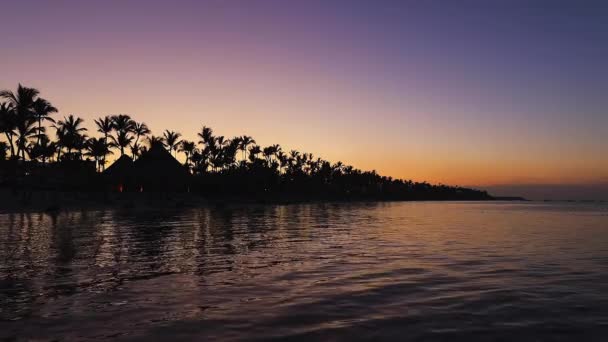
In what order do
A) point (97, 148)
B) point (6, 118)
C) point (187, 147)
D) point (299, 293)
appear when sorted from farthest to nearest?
point (187, 147), point (97, 148), point (6, 118), point (299, 293)

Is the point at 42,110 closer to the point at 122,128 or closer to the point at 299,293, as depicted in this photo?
the point at 122,128

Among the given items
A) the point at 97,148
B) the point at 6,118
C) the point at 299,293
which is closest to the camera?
the point at 299,293

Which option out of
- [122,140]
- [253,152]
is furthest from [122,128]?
[253,152]

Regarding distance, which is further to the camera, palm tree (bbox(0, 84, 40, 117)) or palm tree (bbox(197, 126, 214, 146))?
palm tree (bbox(197, 126, 214, 146))

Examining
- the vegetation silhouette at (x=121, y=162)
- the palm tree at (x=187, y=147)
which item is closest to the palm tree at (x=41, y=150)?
the vegetation silhouette at (x=121, y=162)

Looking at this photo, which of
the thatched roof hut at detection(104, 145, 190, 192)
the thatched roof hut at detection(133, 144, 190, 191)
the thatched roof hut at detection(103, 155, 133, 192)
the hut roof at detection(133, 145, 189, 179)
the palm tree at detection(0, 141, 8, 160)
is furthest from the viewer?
the hut roof at detection(133, 145, 189, 179)

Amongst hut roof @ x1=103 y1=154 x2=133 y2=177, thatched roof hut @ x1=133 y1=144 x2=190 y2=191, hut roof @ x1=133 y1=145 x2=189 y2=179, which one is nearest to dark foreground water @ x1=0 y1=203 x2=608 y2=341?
thatched roof hut @ x1=133 y1=144 x2=190 y2=191

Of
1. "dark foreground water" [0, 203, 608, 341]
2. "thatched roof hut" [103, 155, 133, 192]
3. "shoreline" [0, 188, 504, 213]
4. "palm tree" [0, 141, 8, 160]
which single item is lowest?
"dark foreground water" [0, 203, 608, 341]

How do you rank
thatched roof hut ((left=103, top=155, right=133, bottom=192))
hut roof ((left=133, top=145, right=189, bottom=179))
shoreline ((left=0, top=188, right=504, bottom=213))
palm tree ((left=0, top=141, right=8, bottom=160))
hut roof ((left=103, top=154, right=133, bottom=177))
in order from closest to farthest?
shoreline ((left=0, top=188, right=504, bottom=213))
palm tree ((left=0, top=141, right=8, bottom=160))
thatched roof hut ((left=103, top=155, right=133, bottom=192))
hut roof ((left=103, top=154, right=133, bottom=177))
hut roof ((left=133, top=145, right=189, bottom=179))

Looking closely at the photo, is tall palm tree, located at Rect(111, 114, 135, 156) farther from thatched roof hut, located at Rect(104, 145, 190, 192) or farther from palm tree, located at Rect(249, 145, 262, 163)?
palm tree, located at Rect(249, 145, 262, 163)

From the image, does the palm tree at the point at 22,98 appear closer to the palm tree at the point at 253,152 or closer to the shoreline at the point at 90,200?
the shoreline at the point at 90,200

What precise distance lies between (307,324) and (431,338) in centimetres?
215

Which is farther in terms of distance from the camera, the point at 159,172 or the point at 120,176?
the point at 159,172

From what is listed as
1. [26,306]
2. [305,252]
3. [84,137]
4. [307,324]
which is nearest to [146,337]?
[307,324]
